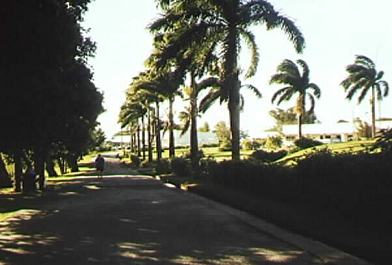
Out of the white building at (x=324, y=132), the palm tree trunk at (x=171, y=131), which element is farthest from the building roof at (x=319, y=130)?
the palm tree trunk at (x=171, y=131)

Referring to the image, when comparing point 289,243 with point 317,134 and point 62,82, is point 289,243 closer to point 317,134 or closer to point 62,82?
point 62,82

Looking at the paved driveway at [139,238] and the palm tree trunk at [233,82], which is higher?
the palm tree trunk at [233,82]

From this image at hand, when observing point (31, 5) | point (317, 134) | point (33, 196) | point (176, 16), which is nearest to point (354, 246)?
point (31, 5)

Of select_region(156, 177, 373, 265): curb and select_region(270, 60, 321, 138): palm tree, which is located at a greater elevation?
select_region(270, 60, 321, 138): palm tree

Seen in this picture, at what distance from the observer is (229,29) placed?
27.1 m

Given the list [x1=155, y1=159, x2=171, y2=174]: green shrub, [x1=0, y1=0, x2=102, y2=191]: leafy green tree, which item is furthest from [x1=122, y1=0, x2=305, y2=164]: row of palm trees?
[x1=155, y1=159, x2=171, y2=174]: green shrub

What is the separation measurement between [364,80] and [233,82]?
47.3 meters

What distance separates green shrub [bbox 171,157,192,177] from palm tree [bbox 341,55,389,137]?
37545 mm

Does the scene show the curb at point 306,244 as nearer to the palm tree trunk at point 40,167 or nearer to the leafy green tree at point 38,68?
the leafy green tree at point 38,68

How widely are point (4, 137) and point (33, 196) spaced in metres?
3.79

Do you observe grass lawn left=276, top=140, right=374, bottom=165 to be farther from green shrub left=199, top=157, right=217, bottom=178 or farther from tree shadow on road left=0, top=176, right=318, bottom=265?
green shrub left=199, top=157, right=217, bottom=178

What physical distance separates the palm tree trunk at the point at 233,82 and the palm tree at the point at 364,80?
4627 centimetres

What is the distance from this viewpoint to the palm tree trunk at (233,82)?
26297mm

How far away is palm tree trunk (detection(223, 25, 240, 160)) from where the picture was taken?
26.3 metres
